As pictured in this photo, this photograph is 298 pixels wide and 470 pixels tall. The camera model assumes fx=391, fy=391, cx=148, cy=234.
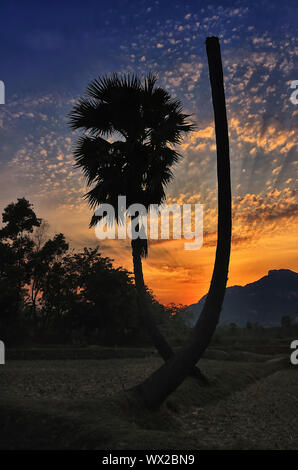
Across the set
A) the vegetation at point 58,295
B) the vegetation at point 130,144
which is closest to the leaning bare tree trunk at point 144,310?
the vegetation at point 130,144

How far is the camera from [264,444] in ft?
24.6

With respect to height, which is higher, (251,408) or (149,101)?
(149,101)

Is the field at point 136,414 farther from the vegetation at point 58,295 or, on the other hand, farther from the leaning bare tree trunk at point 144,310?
the vegetation at point 58,295

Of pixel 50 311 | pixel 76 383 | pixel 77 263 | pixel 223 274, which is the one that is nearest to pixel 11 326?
pixel 50 311

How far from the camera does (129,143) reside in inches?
496

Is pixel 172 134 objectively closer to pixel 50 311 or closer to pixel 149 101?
pixel 149 101

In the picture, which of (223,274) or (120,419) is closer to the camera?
(120,419)

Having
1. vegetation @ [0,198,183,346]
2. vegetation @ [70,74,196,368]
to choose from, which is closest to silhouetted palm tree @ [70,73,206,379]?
vegetation @ [70,74,196,368]

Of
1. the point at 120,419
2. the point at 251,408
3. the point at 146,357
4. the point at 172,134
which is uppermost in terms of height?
the point at 172,134

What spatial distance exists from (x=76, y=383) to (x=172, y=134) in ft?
29.3

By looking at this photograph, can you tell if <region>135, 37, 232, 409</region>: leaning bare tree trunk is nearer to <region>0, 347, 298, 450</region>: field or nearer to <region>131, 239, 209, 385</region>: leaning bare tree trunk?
<region>0, 347, 298, 450</region>: field

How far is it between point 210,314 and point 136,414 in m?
2.72

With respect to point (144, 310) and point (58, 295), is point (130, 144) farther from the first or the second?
point (58, 295)

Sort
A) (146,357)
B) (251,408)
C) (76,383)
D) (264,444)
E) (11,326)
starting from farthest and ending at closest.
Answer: (11,326) < (146,357) < (76,383) < (251,408) < (264,444)
